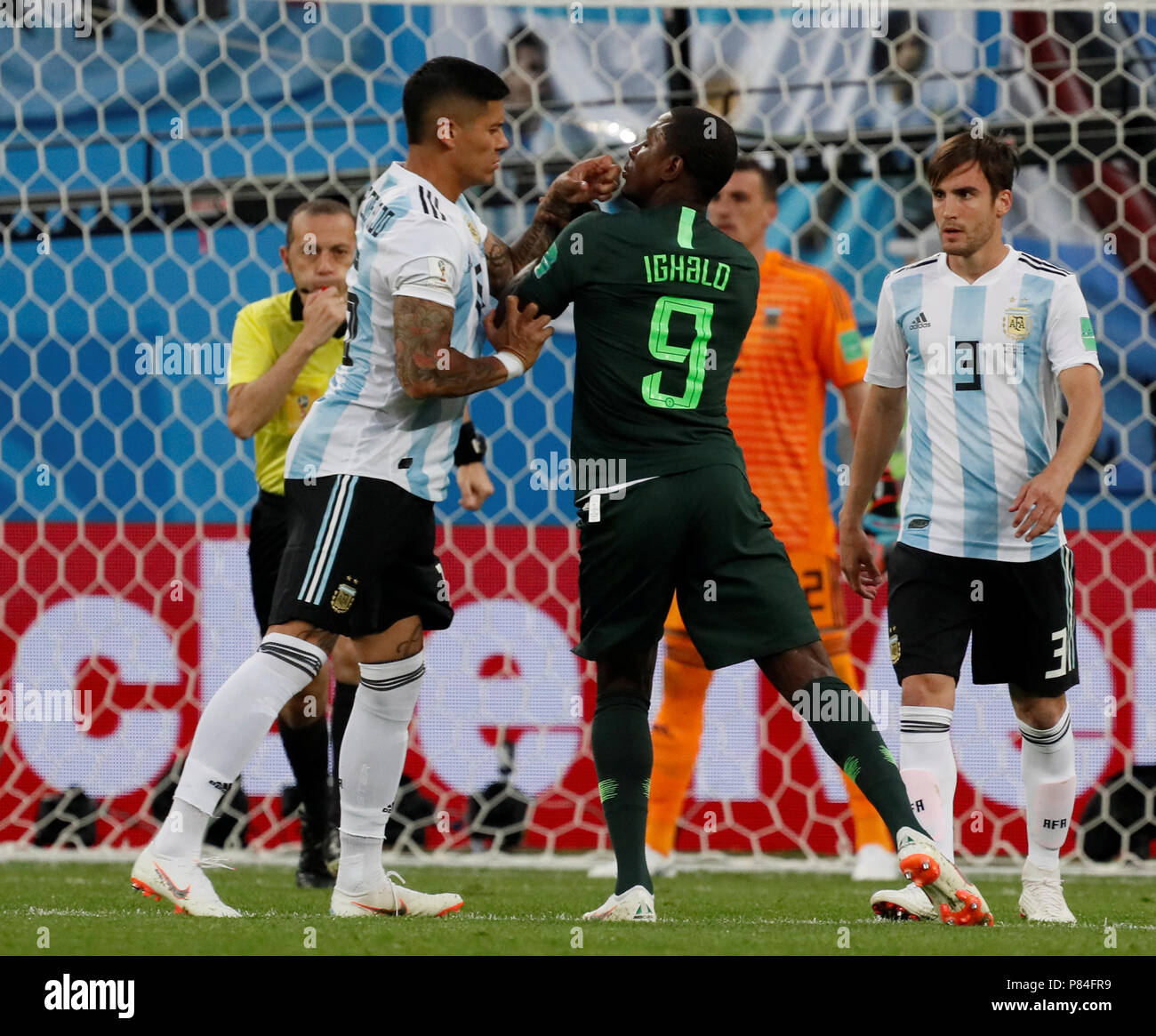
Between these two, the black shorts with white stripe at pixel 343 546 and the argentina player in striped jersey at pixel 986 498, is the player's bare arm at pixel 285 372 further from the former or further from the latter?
the argentina player in striped jersey at pixel 986 498

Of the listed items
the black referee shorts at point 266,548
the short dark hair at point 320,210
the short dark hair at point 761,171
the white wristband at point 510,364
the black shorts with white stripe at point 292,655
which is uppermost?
the short dark hair at point 761,171

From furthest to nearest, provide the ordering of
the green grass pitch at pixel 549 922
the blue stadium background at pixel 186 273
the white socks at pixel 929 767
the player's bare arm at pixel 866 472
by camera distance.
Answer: the blue stadium background at pixel 186 273, the player's bare arm at pixel 866 472, the white socks at pixel 929 767, the green grass pitch at pixel 549 922

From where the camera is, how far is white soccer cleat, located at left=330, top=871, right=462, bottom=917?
3529 mm

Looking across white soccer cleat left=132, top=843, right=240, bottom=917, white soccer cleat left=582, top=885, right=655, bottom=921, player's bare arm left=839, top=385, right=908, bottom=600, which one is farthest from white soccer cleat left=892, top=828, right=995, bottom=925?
white soccer cleat left=132, top=843, right=240, bottom=917

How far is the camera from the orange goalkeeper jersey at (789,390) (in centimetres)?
485

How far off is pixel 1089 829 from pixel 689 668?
1485 millimetres

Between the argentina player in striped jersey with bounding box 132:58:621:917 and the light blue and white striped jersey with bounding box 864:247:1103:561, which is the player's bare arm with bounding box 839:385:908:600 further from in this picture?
the argentina player in striped jersey with bounding box 132:58:621:917

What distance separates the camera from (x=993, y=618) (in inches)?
143

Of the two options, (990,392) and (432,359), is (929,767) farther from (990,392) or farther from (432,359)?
(432,359)

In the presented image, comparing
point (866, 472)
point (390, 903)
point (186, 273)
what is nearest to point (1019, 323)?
point (866, 472)

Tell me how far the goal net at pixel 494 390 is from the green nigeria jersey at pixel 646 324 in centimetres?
184

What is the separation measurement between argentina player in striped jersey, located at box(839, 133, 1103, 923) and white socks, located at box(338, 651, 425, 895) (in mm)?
1064

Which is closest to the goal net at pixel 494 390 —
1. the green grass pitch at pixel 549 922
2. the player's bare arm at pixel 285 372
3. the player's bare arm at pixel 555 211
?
the green grass pitch at pixel 549 922

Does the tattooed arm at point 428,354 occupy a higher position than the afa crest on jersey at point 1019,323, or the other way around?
the afa crest on jersey at point 1019,323
